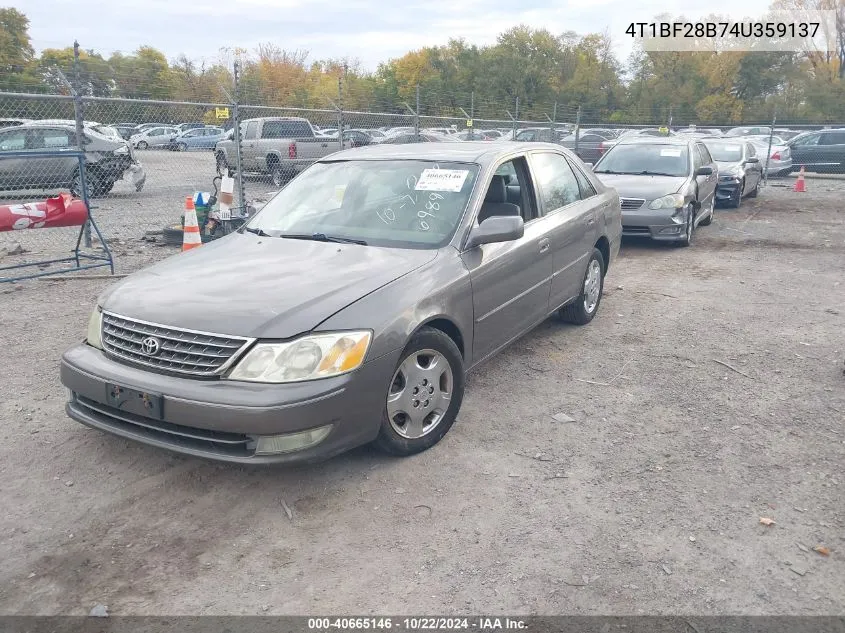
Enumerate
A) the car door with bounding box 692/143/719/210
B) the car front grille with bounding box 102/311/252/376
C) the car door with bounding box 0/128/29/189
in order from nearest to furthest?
the car front grille with bounding box 102/311/252/376
the car door with bounding box 692/143/719/210
the car door with bounding box 0/128/29/189

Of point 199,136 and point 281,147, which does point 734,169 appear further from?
point 199,136

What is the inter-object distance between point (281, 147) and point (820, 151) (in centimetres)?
1745

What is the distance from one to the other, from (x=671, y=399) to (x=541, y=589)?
229 centimetres

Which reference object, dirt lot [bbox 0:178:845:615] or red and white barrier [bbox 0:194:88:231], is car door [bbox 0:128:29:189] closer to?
red and white barrier [bbox 0:194:88:231]

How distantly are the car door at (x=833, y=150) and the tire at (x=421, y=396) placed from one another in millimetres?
23306

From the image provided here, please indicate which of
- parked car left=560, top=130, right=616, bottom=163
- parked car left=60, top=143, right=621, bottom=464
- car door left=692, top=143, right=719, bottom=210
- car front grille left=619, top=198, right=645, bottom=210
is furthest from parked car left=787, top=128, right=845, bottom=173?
parked car left=60, top=143, right=621, bottom=464

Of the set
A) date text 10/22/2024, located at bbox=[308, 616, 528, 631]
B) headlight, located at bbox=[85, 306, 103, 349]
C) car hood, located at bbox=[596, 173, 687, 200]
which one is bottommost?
date text 10/22/2024, located at bbox=[308, 616, 528, 631]

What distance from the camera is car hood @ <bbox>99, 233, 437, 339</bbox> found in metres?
3.32

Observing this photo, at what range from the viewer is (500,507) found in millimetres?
3365

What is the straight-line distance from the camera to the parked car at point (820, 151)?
74.0ft

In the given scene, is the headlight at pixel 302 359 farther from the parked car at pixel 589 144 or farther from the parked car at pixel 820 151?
the parked car at pixel 820 151

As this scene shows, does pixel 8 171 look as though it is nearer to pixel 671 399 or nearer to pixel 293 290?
pixel 293 290

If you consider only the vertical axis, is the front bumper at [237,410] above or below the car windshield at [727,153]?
below

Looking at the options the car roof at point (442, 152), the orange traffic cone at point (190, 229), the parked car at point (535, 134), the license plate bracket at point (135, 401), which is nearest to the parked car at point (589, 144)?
the parked car at point (535, 134)
